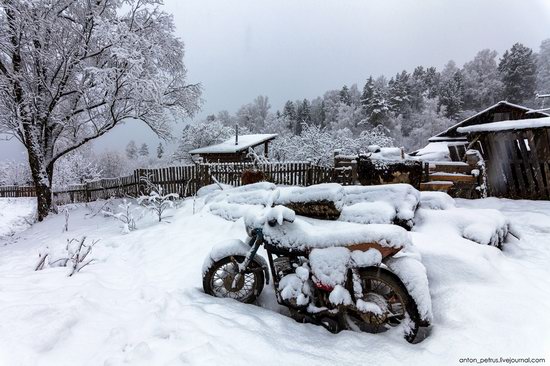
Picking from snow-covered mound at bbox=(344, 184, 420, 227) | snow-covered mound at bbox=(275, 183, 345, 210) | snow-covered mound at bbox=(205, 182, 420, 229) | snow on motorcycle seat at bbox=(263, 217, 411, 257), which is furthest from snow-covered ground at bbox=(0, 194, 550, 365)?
snow-covered mound at bbox=(275, 183, 345, 210)

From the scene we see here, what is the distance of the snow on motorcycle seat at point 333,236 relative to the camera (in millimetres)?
2480

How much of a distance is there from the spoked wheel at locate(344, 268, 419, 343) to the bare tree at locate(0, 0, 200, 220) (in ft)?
33.5

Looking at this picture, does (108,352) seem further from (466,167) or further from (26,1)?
(26,1)

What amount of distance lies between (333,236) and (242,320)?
3.70 ft

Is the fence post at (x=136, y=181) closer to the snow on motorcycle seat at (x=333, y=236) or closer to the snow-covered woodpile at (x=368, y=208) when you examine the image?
the snow-covered woodpile at (x=368, y=208)

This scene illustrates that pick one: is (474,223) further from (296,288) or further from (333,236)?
(296,288)

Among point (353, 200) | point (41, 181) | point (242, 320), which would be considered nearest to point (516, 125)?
point (353, 200)

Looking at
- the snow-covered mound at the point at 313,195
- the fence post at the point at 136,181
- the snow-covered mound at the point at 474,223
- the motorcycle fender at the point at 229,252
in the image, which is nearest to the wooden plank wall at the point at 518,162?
the snow-covered mound at the point at 474,223

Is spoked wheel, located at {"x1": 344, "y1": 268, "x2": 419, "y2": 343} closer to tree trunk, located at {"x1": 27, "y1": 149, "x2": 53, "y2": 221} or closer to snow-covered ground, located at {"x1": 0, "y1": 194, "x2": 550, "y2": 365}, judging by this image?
snow-covered ground, located at {"x1": 0, "y1": 194, "x2": 550, "y2": 365}

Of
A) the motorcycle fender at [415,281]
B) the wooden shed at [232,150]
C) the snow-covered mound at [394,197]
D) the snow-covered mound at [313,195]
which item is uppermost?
the wooden shed at [232,150]

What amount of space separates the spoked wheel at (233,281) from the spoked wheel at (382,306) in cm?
98

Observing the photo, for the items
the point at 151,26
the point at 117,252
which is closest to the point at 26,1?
the point at 151,26

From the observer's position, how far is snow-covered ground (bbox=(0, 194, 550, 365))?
6.84 feet

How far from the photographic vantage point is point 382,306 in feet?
8.20
